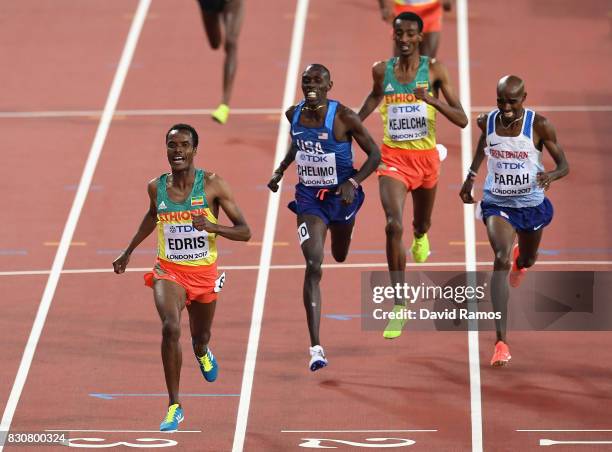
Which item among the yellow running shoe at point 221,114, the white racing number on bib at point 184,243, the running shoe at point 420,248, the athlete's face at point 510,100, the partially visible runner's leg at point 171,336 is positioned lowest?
the partially visible runner's leg at point 171,336

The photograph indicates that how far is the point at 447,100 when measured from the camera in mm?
13422

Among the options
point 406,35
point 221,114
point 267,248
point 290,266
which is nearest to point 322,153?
point 406,35

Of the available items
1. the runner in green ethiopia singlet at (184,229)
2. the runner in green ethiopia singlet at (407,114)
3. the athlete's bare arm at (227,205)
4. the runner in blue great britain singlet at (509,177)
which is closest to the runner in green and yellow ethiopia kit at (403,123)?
the runner in green ethiopia singlet at (407,114)

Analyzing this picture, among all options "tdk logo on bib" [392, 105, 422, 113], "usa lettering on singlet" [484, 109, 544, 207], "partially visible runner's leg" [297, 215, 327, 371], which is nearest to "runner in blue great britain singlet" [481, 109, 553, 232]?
"usa lettering on singlet" [484, 109, 544, 207]

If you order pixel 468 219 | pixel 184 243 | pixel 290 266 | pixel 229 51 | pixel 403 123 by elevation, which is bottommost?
pixel 184 243

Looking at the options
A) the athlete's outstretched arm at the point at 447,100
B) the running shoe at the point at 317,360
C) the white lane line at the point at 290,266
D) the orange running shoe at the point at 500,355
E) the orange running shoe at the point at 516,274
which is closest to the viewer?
the running shoe at the point at 317,360

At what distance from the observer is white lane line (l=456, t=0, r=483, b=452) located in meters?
12.8

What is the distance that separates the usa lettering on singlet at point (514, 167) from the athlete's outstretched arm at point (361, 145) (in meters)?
0.86

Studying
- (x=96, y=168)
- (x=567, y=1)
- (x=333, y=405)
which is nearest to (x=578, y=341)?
(x=333, y=405)

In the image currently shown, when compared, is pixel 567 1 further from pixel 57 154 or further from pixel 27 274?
pixel 27 274

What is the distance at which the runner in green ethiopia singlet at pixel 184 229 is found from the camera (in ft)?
38.4

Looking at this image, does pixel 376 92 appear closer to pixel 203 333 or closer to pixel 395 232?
pixel 395 232

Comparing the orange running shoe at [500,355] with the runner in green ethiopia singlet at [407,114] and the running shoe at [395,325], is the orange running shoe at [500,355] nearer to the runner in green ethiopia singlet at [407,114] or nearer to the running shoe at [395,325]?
the running shoe at [395,325]

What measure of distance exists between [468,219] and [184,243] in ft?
16.5
